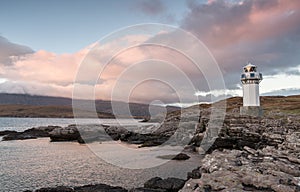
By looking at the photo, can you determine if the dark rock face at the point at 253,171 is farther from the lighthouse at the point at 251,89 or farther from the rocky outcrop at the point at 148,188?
the lighthouse at the point at 251,89

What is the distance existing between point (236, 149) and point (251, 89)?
19.2 m

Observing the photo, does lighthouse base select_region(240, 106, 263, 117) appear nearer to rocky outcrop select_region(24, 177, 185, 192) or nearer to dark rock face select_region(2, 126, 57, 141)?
rocky outcrop select_region(24, 177, 185, 192)

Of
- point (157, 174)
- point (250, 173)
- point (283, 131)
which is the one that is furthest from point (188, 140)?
point (250, 173)

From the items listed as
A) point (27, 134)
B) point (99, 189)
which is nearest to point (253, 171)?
point (99, 189)

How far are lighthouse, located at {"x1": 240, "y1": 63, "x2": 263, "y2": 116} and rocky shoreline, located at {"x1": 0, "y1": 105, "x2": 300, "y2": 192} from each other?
3377 mm

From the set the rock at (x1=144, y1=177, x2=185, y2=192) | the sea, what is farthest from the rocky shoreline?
the sea

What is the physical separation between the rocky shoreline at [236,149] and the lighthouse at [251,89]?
3.38m

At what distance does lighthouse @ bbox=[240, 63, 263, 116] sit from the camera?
50.4 metres

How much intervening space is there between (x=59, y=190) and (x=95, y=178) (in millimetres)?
5059

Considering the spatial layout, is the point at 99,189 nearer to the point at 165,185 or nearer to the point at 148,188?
the point at 148,188

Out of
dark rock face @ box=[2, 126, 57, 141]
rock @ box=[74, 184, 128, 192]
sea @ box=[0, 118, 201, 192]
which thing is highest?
rock @ box=[74, 184, 128, 192]

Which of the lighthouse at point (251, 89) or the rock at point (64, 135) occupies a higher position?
the lighthouse at point (251, 89)

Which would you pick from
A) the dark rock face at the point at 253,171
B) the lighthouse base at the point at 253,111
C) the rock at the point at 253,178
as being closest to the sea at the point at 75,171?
the dark rock face at the point at 253,171

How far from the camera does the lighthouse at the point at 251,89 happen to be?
50406 mm
